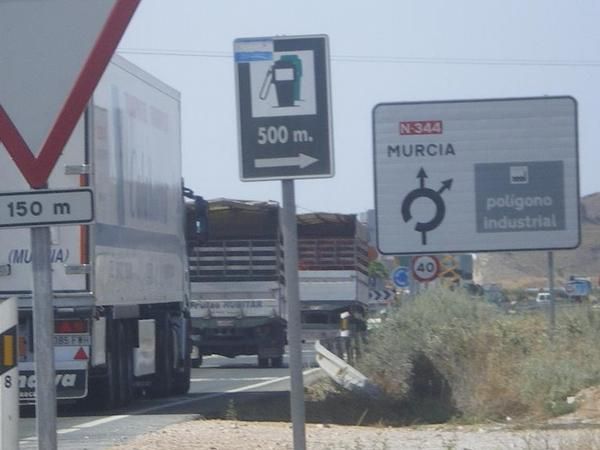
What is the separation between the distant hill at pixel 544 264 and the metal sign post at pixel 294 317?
87929mm

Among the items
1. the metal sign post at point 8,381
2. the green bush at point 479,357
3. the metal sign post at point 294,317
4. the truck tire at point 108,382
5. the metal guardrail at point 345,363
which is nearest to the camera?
the metal sign post at point 8,381

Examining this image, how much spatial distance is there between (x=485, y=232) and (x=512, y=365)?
444 cm

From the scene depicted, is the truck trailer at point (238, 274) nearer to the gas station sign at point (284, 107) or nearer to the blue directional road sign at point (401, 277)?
the blue directional road sign at point (401, 277)

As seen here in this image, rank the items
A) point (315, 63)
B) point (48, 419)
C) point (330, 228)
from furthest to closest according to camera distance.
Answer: point (330, 228), point (315, 63), point (48, 419)

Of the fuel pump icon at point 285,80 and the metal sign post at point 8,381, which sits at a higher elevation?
the fuel pump icon at point 285,80

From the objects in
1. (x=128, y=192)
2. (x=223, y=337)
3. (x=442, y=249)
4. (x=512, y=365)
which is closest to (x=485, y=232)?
(x=442, y=249)

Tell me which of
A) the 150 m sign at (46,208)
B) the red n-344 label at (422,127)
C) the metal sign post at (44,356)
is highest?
the red n-344 label at (422,127)

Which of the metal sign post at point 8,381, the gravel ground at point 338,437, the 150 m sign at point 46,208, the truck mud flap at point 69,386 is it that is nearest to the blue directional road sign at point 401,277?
the truck mud flap at point 69,386

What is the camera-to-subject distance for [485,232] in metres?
21.1

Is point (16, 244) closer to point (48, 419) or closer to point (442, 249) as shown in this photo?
point (442, 249)

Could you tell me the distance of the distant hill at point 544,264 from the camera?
104 m

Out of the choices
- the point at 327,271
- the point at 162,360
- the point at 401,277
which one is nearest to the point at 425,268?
the point at 401,277

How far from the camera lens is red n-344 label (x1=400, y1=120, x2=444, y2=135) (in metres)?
21.3

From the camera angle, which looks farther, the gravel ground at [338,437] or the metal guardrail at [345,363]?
the metal guardrail at [345,363]
